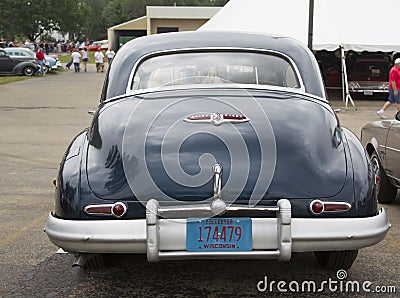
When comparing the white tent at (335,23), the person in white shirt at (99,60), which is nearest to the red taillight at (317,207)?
the white tent at (335,23)

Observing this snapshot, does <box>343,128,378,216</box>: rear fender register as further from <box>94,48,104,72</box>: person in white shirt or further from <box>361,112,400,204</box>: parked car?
<box>94,48,104,72</box>: person in white shirt

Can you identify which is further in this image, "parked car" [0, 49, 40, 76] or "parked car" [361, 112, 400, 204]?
"parked car" [0, 49, 40, 76]

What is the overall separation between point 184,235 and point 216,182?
34cm

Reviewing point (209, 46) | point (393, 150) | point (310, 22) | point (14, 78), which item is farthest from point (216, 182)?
point (14, 78)

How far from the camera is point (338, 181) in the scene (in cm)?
357

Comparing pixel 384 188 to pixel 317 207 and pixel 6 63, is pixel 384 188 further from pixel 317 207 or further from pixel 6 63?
pixel 6 63

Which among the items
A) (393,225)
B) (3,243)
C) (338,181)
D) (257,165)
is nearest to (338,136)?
(338,181)

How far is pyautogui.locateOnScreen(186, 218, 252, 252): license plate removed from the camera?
11.0 feet

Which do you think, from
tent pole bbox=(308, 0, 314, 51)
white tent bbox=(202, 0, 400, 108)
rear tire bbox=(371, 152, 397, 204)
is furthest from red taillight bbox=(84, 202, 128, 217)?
tent pole bbox=(308, 0, 314, 51)

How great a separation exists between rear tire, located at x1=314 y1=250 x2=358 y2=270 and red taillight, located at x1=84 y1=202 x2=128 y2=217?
60.6 inches

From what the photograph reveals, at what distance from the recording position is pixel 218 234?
3379 mm

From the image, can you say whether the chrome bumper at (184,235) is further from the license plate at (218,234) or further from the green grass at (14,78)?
the green grass at (14,78)

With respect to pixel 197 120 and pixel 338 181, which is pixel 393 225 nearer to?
pixel 338 181

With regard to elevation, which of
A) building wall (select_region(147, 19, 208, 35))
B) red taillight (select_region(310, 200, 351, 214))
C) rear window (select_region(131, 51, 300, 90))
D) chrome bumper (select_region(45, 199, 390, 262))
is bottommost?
building wall (select_region(147, 19, 208, 35))
